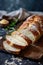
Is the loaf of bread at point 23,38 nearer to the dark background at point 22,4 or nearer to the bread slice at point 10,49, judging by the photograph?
the bread slice at point 10,49

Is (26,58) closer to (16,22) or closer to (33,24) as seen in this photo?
(33,24)

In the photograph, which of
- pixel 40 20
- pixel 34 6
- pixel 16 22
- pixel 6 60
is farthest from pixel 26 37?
pixel 34 6

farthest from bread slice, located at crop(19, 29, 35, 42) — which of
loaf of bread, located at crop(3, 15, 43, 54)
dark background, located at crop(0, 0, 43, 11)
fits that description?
dark background, located at crop(0, 0, 43, 11)

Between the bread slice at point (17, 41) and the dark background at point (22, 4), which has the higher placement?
the dark background at point (22, 4)

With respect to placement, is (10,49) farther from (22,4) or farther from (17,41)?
(22,4)

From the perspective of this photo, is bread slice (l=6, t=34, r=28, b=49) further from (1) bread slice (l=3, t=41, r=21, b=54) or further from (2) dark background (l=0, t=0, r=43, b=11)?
(2) dark background (l=0, t=0, r=43, b=11)

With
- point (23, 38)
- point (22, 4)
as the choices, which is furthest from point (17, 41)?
point (22, 4)

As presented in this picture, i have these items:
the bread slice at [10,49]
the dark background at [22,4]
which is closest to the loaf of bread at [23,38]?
the bread slice at [10,49]
